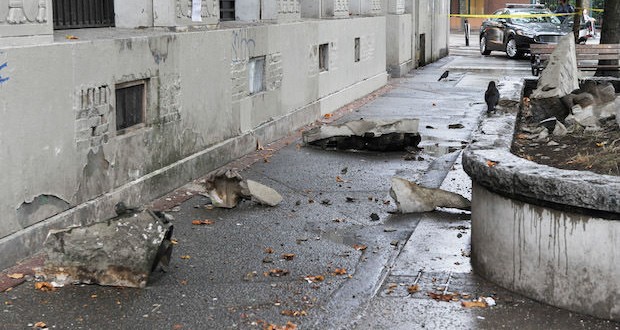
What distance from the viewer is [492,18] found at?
33375 millimetres

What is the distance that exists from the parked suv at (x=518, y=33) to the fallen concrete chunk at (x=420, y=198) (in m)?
22.4

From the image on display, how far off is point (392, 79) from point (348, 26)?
5.78 m

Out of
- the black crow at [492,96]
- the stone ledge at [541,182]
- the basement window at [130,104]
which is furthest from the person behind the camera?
the black crow at [492,96]

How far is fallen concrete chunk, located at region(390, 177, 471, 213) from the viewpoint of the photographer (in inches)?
338

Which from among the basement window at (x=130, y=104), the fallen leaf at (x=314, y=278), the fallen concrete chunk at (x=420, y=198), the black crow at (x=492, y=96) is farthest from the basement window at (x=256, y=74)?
the fallen leaf at (x=314, y=278)

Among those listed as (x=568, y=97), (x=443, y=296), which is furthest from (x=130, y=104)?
(x=568, y=97)

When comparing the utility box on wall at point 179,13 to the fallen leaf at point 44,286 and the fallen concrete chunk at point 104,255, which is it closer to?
the fallen concrete chunk at point 104,255

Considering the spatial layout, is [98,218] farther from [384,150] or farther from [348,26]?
[348,26]

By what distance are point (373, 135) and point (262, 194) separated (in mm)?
3319

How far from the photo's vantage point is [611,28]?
2002 centimetres

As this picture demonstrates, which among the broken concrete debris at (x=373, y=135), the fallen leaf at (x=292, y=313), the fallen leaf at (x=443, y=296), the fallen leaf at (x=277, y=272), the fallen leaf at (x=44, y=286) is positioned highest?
the broken concrete debris at (x=373, y=135)

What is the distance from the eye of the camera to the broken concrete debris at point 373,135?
12.0m

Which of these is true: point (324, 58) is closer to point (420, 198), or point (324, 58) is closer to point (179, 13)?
point (179, 13)

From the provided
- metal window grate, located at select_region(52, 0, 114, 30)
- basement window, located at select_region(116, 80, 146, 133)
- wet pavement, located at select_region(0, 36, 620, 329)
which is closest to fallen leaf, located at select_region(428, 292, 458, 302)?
wet pavement, located at select_region(0, 36, 620, 329)
